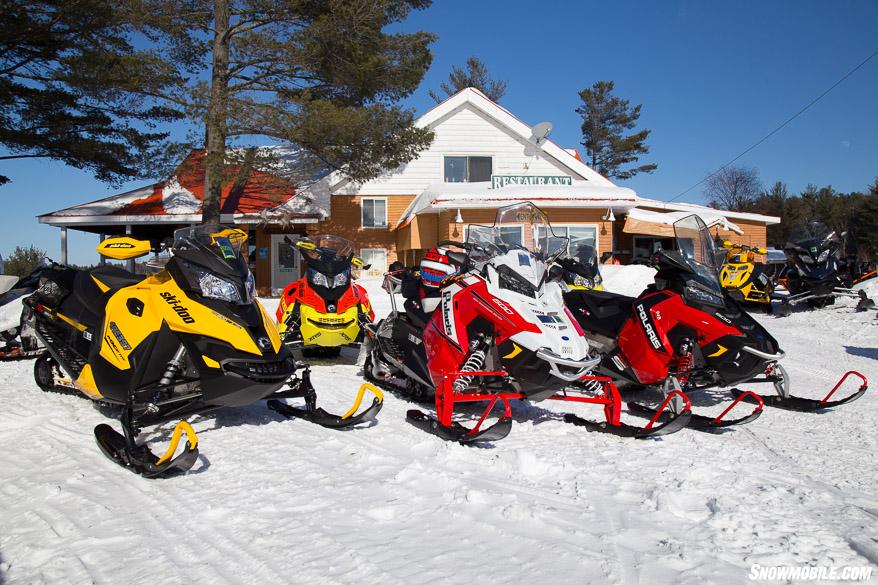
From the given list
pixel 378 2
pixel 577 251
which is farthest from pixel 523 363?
pixel 378 2

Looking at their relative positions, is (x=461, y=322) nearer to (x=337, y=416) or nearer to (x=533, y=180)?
(x=337, y=416)

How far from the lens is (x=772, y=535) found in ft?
7.70

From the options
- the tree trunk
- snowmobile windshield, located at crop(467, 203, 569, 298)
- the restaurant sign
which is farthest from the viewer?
the restaurant sign

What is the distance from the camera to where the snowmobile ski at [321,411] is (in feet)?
12.8

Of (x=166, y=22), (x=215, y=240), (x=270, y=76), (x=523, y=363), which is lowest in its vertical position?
(x=523, y=363)

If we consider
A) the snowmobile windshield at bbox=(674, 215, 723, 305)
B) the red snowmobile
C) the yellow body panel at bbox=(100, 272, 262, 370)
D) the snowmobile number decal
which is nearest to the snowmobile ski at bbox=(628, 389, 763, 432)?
the red snowmobile

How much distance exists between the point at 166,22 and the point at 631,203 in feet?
46.5

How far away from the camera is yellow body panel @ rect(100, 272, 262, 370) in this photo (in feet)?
11.2

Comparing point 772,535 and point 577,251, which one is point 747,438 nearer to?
point 772,535

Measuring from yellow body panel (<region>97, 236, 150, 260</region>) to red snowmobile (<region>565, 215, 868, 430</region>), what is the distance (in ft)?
12.6

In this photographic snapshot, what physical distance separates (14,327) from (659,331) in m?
7.53

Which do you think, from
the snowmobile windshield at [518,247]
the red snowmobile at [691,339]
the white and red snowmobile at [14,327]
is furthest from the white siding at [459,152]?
the red snowmobile at [691,339]

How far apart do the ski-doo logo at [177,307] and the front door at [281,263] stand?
57.2 feet

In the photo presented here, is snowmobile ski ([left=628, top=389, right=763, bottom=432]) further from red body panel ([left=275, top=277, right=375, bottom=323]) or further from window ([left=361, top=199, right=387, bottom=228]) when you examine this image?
window ([left=361, top=199, right=387, bottom=228])
